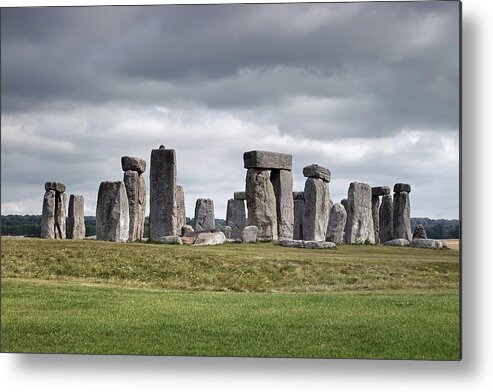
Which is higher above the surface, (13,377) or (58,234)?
(58,234)

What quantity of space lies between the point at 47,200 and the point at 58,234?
2996mm

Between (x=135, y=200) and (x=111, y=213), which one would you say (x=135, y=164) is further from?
(x=111, y=213)

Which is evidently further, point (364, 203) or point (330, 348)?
point (364, 203)

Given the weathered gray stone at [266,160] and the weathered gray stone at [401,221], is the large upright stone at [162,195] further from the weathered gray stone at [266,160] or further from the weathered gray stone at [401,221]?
the weathered gray stone at [401,221]

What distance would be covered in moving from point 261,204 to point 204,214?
6.88 m

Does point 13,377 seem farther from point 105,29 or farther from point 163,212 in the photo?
point 163,212

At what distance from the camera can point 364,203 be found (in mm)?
22188

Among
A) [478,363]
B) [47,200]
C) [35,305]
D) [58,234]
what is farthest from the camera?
[58,234]

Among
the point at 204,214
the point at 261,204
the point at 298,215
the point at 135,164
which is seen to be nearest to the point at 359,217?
the point at 261,204

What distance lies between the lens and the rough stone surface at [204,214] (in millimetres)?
27837

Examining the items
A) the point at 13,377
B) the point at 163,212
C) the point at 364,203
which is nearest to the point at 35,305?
the point at 13,377

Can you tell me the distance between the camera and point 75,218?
870 inches

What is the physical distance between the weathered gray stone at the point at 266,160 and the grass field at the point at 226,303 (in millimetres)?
6056

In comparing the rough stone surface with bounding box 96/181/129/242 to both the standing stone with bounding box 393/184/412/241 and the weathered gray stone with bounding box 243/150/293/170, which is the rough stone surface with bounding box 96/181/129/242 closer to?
the weathered gray stone with bounding box 243/150/293/170
